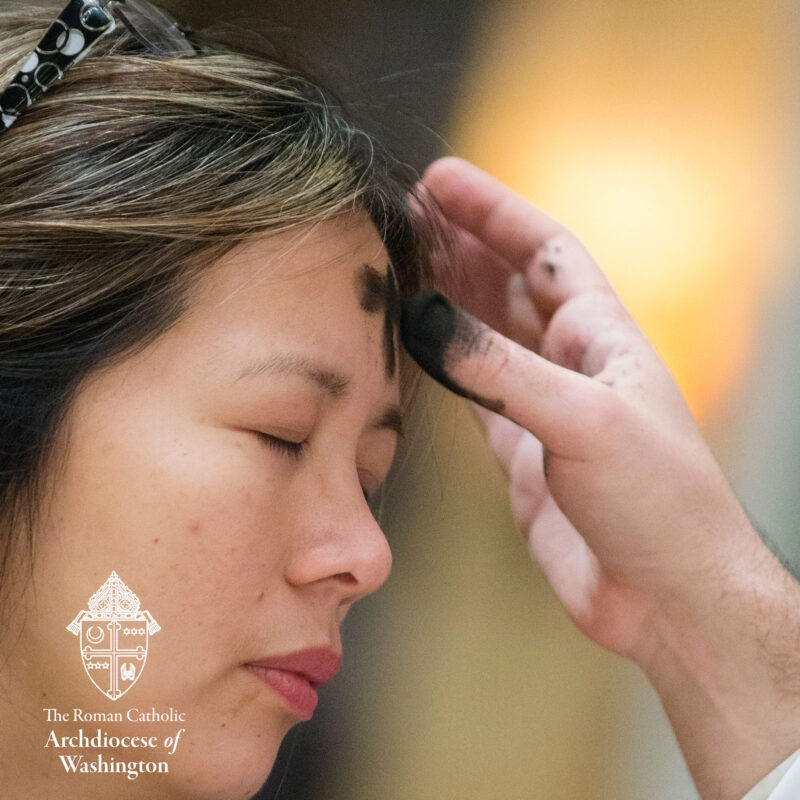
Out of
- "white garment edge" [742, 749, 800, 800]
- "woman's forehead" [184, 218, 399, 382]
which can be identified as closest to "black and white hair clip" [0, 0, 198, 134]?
"woman's forehead" [184, 218, 399, 382]

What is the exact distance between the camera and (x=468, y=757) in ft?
2.37

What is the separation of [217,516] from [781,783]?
43 cm

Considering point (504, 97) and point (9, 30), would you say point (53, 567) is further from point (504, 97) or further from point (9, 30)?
point (504, 97)

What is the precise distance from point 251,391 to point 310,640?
0.18 metres

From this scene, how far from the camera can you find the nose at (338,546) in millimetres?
573

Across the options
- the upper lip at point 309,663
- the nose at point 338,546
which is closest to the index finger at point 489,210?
the nose at point 338,546

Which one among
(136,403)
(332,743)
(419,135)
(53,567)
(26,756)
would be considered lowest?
(332,743)

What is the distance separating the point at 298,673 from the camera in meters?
0.59

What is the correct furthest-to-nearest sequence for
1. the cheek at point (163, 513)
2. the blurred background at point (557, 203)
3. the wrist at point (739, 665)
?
the blurred background at point (557, 203)
the wrist at point (739, 665)
the cheek at point (163, 513)

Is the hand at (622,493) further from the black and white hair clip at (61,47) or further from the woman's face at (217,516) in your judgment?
the black and white hair clip at (61,47)

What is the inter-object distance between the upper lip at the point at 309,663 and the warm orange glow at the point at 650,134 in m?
0.39

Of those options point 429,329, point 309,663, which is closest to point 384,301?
point 429,329

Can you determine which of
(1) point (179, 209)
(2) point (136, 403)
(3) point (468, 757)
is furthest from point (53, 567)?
(3) point (468, 757)

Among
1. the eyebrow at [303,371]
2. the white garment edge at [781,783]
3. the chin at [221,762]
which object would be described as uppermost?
the eyebrow at [303,371]
